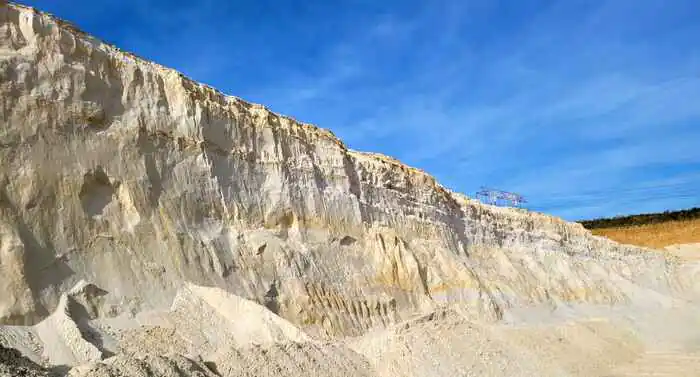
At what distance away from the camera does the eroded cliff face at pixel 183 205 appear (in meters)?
11.7

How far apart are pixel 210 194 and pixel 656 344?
1850 cm

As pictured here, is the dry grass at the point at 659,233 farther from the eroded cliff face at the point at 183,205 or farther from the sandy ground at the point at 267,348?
the sandy ground at the point at 267,348

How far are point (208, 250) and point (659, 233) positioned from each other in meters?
60.2

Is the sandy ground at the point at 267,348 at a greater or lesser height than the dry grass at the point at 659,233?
lesser

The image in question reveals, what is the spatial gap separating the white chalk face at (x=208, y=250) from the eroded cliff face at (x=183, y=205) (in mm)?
41

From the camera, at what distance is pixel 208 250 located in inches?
562

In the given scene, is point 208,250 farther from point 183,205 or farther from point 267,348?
point 267,348

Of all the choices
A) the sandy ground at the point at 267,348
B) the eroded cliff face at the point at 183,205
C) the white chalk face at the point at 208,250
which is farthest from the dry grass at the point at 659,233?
the sandy ground at the point at 267,348

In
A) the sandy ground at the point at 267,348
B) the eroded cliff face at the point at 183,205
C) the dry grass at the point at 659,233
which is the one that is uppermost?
the dry grass at the point at 659,233

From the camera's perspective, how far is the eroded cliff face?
11.7 meters

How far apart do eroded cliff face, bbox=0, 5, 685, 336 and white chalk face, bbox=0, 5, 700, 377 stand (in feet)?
0.14

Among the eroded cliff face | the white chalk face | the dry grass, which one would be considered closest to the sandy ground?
the white chalk face

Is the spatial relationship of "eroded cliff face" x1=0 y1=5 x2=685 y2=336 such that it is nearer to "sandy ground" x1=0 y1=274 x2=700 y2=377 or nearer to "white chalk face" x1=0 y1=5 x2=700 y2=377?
"white chalk face" x1=0 y1=5 x2=700 y2=377

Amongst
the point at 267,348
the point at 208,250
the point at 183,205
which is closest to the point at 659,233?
the point at 208,250
